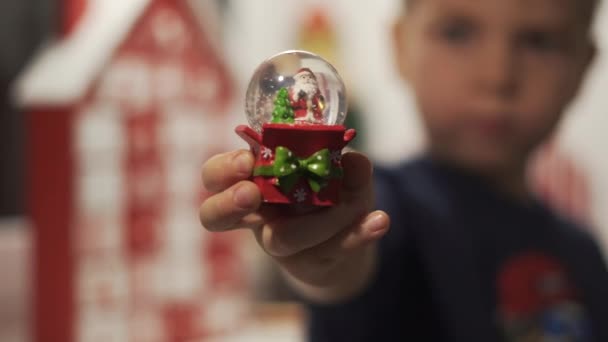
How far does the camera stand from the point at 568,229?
0.72m

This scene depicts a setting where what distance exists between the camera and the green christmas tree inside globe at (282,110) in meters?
0.28

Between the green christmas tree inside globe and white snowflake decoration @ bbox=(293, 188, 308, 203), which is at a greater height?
the green christmas tree inside globe

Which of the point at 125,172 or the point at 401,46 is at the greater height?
the point at 401,46

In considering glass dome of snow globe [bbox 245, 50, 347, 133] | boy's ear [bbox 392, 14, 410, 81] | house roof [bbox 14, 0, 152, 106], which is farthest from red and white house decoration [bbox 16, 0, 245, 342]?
glass dome of snow globe [bbox 245, 50, 347, 133]

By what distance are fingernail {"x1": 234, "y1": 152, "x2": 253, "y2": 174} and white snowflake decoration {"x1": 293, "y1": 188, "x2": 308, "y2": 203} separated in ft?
0.07

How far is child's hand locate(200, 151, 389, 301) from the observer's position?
0.26 meters

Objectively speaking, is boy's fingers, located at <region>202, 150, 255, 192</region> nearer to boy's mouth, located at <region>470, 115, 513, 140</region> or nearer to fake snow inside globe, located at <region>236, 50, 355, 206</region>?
fake snow inside globe, located at <region>236, 50, 355, 206</region>

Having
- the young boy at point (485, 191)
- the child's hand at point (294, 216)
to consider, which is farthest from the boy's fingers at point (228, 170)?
the young boy at point (485, 191)

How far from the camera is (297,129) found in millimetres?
265

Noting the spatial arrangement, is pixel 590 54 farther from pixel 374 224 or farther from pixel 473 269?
pixel 374 224

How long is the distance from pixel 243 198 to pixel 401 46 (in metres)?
0.50

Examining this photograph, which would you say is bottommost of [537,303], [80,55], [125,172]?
[537,303]

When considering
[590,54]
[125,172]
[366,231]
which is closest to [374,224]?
[366,231]

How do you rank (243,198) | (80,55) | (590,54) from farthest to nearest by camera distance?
(590,54), (80,55), (243,198)
